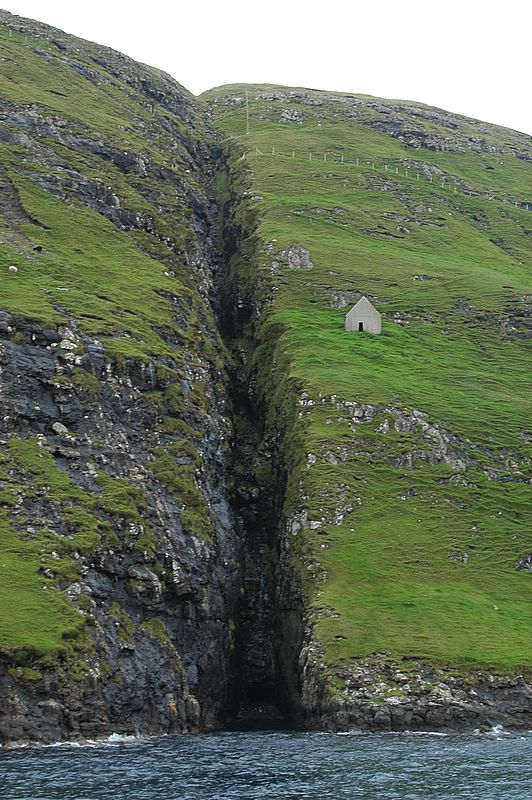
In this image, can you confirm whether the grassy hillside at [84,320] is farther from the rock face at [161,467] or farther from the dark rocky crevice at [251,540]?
the dark rocky crevice at [251,540]

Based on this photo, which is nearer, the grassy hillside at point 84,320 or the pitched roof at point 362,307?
the grassy hillside at point 84,320

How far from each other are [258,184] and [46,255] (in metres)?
68.5

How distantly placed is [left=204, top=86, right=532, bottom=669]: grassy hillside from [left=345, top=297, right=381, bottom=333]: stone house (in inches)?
65.2

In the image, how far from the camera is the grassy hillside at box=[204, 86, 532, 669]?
269ft

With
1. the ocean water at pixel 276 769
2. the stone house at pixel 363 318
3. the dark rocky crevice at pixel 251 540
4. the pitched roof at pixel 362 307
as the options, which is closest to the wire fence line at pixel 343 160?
the dark rocky crevice at pixel 251 540

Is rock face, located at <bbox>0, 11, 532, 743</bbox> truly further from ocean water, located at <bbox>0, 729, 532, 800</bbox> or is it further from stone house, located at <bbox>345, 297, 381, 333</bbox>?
stone house, located at <bbox>345, 297, 381, 333</bbox>

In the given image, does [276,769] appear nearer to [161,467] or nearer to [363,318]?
[161,467]

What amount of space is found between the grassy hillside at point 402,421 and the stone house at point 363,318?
5.43 feet

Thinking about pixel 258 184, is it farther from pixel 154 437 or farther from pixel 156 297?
pixel 154 437

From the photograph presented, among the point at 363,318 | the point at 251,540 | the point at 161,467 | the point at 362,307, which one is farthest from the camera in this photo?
the point at 363,318

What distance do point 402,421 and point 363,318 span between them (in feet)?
90.4

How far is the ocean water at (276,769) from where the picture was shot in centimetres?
4453

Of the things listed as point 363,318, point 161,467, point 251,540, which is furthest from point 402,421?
point 161,467

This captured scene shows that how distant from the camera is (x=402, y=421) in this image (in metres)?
105
